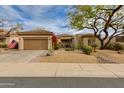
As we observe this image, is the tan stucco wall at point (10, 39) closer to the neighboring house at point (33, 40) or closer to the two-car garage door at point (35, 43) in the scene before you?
the neighboring house at point (33, 40)

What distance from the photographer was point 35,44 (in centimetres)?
3478

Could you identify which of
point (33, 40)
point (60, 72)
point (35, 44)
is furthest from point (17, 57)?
point (33, 40)

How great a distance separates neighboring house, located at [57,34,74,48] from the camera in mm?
33575

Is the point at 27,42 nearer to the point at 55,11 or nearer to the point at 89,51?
the point at 55,11

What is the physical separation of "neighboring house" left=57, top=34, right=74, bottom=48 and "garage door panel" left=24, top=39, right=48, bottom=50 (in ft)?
7.20

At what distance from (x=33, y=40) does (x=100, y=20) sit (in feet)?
30.8

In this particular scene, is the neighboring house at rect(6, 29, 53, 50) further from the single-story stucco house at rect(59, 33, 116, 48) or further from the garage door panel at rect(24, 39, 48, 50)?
the single-story stucco house at rect(59, 33, 116, 48)

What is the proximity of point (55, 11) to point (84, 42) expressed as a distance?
1090cm

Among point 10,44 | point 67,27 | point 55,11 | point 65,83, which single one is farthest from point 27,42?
point 65,83

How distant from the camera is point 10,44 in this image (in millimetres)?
34875

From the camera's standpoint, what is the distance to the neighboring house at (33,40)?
3425cm

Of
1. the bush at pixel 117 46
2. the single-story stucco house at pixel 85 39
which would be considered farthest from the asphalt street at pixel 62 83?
the single-story stucco house at pixel 85 39

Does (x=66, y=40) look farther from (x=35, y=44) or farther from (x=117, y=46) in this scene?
(x=117, y=46)
